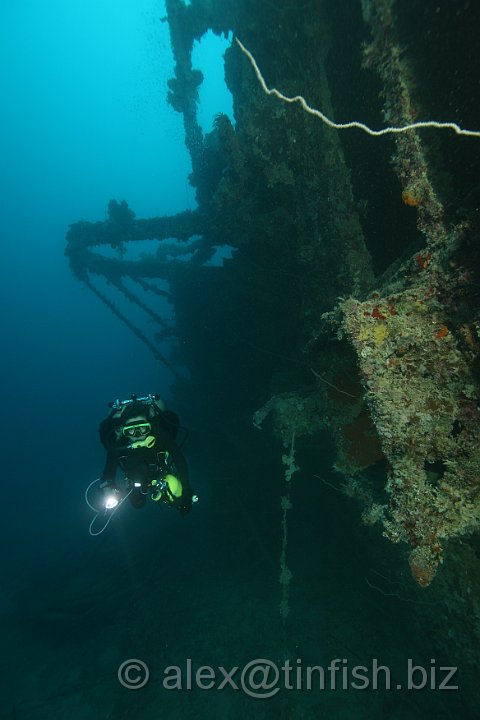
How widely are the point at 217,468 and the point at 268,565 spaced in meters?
3.34

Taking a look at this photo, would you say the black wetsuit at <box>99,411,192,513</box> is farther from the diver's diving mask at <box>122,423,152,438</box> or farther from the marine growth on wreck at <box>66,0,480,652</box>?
the marine growth on wreck at <box>66,0,480,652</box>

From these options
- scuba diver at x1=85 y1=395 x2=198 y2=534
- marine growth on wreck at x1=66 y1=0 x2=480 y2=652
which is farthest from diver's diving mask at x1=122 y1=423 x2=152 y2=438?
marine growth on wreck at x1=66 y1=0 x2=480 y2=652

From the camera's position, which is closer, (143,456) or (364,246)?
(143,456)

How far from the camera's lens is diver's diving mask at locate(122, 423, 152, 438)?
4.04 meters

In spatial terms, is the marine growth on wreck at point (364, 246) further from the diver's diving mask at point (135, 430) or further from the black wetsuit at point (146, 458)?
the diver's diving mask at point (135, 430)

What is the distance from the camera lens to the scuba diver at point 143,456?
3.99 metres

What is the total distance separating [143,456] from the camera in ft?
13.2

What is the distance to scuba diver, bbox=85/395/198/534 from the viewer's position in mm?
3992

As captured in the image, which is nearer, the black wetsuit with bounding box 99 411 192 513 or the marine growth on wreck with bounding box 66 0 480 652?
the marine growth on wreck with bounding box 66 0 480 652

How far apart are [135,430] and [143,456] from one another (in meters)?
0.29

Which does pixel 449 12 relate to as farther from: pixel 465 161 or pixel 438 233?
pixel 438 233

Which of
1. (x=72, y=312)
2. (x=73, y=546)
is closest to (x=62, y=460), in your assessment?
(x=73, y=546)

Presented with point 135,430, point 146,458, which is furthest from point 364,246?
point 146,458

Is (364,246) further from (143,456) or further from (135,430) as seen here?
(143,456)
